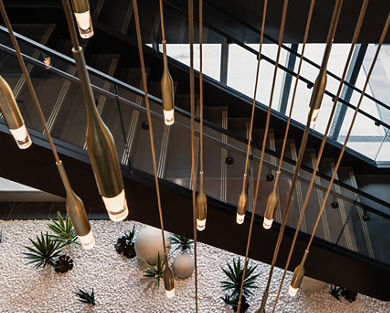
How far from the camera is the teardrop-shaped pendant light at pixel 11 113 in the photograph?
3.71 feet

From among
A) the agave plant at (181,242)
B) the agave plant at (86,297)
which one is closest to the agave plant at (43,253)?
the agave plant at (86,297)

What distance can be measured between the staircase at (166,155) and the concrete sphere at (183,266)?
1287 millimetres

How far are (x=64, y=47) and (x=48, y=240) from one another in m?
2.41

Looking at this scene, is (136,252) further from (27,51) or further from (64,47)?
(27,51)

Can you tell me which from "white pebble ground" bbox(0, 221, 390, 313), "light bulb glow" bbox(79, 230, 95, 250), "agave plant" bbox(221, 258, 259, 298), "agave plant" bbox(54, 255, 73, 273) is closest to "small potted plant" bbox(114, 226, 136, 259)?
"white pebble ground" bbox(0, 221, 390, 313)

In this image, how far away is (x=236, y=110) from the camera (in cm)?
500

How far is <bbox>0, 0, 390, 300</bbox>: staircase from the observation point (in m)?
3.36

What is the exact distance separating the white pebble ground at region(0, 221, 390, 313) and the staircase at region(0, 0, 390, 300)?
75 cm

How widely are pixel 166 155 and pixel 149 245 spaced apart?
1948 millimetres

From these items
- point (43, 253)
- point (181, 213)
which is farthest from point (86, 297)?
point (181, 213)

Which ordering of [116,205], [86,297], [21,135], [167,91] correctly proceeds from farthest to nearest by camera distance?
[86,297]
[167,91]
[21,135]
[116,205]

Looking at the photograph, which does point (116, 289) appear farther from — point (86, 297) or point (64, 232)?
point (64, 232)

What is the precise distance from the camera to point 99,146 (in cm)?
87

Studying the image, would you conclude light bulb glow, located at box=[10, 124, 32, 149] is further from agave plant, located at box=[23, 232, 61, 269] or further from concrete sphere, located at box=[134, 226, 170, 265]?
agave plant, located at box=[23, 232, 61, 269]
